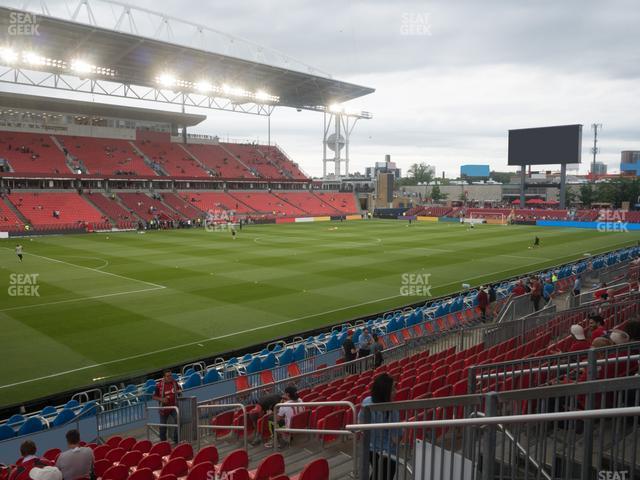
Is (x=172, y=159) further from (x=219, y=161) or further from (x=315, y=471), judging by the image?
(x=315, y=471)

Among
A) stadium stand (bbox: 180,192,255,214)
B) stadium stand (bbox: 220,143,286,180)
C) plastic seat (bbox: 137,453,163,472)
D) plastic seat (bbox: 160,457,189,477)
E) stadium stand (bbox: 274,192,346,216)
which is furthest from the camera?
stadium stand (bbox: 220,143,286,180)

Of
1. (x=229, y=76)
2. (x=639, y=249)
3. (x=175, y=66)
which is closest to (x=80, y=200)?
(x=175, y=66)

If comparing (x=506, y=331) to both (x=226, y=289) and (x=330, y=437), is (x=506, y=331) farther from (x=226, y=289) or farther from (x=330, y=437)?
(x=226, y=289)

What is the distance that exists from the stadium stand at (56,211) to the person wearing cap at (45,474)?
2168 inches

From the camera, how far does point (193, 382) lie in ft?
42.2

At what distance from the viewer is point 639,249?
33.8 m

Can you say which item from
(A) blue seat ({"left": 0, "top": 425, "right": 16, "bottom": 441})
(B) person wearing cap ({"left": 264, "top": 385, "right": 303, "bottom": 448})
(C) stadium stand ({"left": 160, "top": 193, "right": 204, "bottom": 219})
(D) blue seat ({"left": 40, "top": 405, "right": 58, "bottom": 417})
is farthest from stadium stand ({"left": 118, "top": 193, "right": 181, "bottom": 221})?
(B) person wearing cap ({"left": 264, "top": 385, "right": 303, "bottom": 448})

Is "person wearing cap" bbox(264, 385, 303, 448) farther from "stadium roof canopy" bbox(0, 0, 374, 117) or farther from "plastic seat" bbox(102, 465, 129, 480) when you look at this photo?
"stadium roof canopy" bbox(0, 0, 374, 117)

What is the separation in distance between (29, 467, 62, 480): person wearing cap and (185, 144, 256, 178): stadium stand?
76572mm

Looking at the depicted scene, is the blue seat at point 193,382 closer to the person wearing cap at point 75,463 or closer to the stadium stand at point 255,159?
the person wearing cap at point 75,463

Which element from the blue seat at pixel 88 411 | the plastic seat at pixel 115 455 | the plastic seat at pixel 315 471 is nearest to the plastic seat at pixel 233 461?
the plastic seat at pixel 315 471

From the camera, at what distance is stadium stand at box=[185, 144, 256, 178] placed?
273ft

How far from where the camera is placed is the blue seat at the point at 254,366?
13887mm

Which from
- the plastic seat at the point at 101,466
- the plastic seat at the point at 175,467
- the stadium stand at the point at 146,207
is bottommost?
the plastic seat at the point at 101,466
